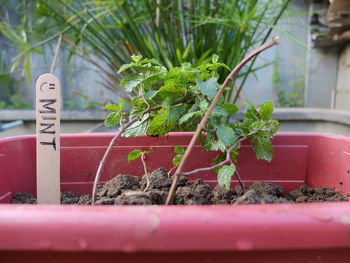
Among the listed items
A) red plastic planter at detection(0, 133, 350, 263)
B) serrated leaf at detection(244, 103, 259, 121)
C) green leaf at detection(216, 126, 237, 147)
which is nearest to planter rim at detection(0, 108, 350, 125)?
serrated leaf at detection(244, 103, 259, 121)

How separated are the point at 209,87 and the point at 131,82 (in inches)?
4.3

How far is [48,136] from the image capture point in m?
0.43

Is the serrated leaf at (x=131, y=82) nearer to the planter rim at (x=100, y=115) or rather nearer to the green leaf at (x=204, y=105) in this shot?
the green leaf at (x=204, y=105)

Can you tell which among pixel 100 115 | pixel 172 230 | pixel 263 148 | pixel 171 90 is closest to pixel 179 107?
pixel 171 90

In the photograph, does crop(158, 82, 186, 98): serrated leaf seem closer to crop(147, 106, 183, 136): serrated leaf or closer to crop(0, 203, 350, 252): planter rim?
crop(147, 106, 183, 136): serrated leaf

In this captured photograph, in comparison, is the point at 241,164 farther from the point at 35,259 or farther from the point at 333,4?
the point at 333,4

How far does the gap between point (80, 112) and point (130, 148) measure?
3.80ft

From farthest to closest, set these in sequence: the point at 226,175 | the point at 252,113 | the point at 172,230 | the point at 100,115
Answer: the point at 100,115, the point at 252,113, the point at 226,175, the point at 172,230

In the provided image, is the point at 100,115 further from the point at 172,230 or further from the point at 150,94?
the point at 172,230

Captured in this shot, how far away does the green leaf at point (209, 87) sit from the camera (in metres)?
0.42

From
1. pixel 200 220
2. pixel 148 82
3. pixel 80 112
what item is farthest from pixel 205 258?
pixel 80 112

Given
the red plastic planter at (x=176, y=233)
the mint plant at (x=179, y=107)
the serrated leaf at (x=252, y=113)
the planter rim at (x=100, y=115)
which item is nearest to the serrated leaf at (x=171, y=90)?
the mint plant at (x=179, y=107)

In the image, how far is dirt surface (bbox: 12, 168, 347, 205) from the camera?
0.39 m

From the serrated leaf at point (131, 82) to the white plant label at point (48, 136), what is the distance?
0.09m
